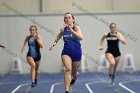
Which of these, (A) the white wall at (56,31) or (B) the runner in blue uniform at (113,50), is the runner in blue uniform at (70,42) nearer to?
(B) the runner in blue uniform at (113,50)

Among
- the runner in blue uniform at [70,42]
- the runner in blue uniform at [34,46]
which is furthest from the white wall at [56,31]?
the runner in blue uniform at [70,42]

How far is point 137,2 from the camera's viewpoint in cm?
2184

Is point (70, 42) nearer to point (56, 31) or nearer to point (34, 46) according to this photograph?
point (34, 46)

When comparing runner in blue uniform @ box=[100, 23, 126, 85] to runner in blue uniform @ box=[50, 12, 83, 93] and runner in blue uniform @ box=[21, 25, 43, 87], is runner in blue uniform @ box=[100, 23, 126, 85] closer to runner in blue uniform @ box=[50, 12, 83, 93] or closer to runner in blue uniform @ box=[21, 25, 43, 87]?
runner in blue uniform @ box=[21, 25, 43, 87]

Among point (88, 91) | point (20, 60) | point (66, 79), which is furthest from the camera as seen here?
point (20, 60)

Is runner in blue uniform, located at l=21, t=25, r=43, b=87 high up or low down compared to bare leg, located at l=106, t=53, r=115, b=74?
up

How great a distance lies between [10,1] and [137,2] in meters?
6.89

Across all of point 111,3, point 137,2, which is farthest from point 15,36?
point 137,2

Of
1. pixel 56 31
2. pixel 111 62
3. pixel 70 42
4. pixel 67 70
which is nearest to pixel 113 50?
pixel 111 62

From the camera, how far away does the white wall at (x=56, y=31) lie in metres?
21.4

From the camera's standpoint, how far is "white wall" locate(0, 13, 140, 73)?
2136 centimetres

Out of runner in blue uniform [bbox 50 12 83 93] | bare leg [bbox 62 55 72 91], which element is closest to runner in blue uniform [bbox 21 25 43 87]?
runner in blue uniform [bbox 50 12 83 93]

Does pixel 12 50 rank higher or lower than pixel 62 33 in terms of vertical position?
lower

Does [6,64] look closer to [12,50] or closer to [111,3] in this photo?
[12,50]
